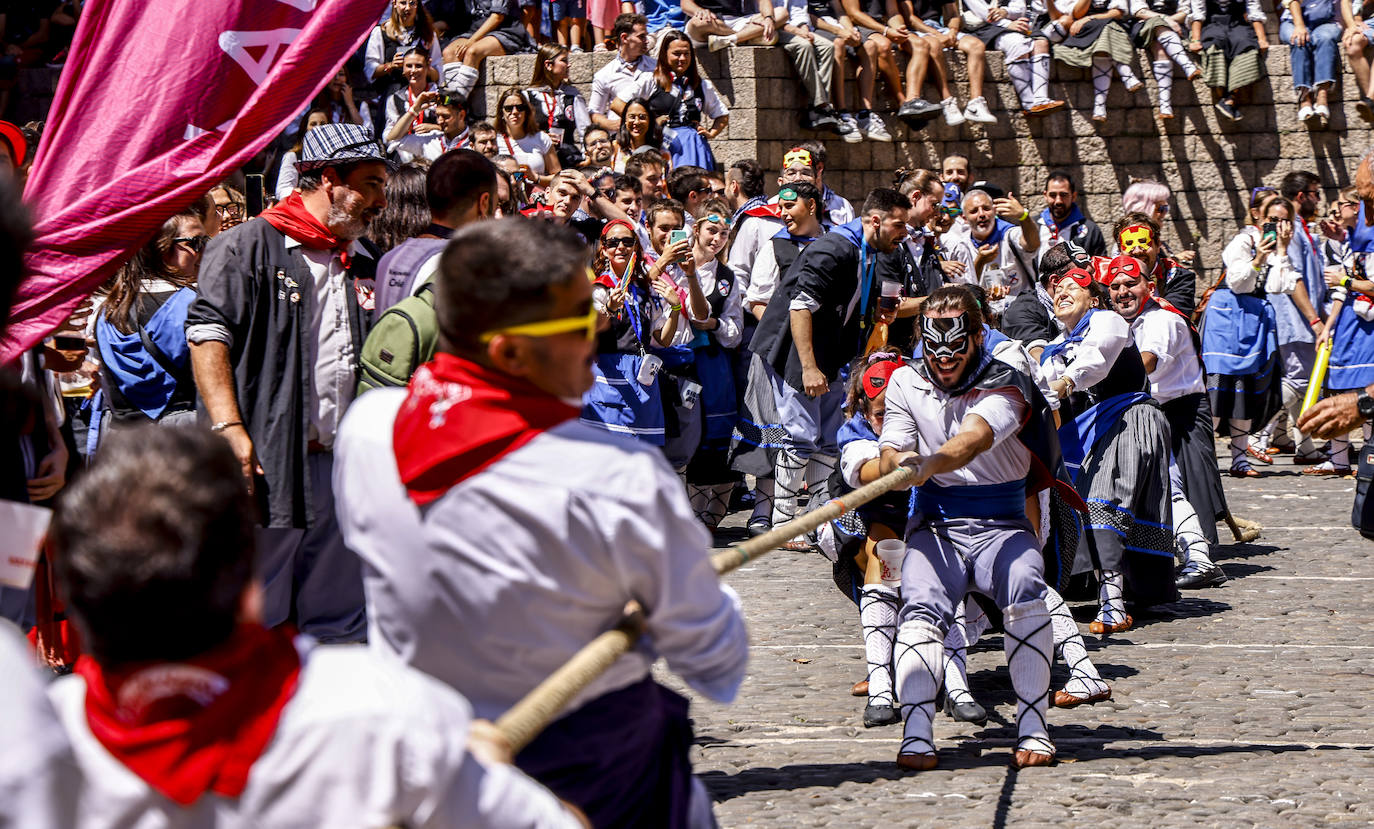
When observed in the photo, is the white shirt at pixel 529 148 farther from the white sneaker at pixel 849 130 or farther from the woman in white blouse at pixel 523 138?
the white sneaker at pixel 849 130

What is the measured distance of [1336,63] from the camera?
1864 centimetres

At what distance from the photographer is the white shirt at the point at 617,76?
14.2m

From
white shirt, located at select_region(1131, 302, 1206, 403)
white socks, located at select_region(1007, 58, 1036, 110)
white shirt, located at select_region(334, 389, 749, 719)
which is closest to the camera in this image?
white shirt, located at select_region(334, 389, 749, 719)

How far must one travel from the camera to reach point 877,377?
663 centimetres

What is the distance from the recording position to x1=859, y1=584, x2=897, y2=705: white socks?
251 inches

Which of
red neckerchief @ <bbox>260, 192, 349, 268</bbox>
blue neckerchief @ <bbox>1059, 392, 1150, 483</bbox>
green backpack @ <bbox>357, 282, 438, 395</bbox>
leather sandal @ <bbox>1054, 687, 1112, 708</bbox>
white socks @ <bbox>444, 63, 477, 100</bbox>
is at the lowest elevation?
leather sandal @ <bbox>1054, 687, 1112, 708</bbox>

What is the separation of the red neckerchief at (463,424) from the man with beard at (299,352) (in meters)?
2.41

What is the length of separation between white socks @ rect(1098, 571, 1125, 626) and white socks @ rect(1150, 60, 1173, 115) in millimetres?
11991

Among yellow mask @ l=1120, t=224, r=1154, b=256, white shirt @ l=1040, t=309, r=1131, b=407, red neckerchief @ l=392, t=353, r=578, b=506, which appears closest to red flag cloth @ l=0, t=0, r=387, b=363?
red neckerchief @ l=392, t=353, r=578, b=506

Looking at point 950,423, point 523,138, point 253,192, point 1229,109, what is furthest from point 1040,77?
point 950,423

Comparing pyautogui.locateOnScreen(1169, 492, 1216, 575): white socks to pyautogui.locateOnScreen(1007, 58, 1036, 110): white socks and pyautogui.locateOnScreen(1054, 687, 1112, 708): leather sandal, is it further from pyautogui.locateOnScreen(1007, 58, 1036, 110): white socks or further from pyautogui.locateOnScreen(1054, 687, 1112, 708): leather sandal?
pyautogui.locateOnScreen(1007, 58, 1036, 110): white socks

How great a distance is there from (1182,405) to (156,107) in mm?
6325

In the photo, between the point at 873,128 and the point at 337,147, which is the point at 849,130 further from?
the point at 337,147

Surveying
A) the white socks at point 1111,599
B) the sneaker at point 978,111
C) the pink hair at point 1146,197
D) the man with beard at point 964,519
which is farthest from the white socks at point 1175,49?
the man with beard at point 964,519
